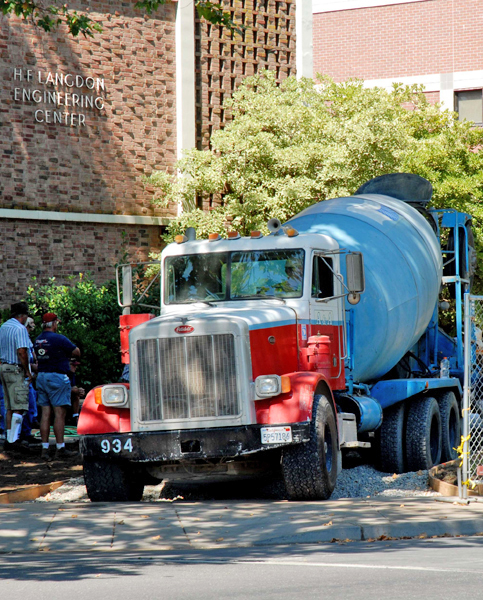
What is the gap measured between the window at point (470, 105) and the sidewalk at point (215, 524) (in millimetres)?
26182

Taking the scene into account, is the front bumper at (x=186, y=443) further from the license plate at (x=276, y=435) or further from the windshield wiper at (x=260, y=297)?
the windshield wiper at (x=260, y=297)

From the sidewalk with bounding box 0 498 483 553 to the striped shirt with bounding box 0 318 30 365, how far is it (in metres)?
4.11

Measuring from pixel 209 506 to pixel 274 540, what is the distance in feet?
5.04

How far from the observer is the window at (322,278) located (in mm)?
11508

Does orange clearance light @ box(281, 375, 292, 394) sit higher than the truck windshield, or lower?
lower

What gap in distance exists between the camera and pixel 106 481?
1080 centimetres

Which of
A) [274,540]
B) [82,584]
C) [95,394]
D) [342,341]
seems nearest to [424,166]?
[342,341]

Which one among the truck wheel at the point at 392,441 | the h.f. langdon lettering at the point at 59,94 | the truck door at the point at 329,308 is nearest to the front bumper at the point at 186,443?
the truck door at the point at 329,308

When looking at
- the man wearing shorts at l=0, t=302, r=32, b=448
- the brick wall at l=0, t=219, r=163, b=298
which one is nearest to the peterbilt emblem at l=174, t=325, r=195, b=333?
the man wearing shorts at l=0, t=302, r=32, b=448

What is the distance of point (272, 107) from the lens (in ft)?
72.8

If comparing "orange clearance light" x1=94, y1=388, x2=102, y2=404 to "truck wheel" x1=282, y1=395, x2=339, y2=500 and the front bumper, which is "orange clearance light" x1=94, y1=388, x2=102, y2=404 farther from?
"truck wheel" x1=282, y1=395, x2=339, y2=500

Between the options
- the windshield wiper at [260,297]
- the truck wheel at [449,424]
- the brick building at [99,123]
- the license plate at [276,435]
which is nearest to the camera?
the license plate at [276,435]

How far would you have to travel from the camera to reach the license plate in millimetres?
10062

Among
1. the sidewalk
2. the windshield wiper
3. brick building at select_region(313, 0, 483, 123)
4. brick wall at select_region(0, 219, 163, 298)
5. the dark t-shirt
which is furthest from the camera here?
brick building at select_region(313, 0, 483, 123)
